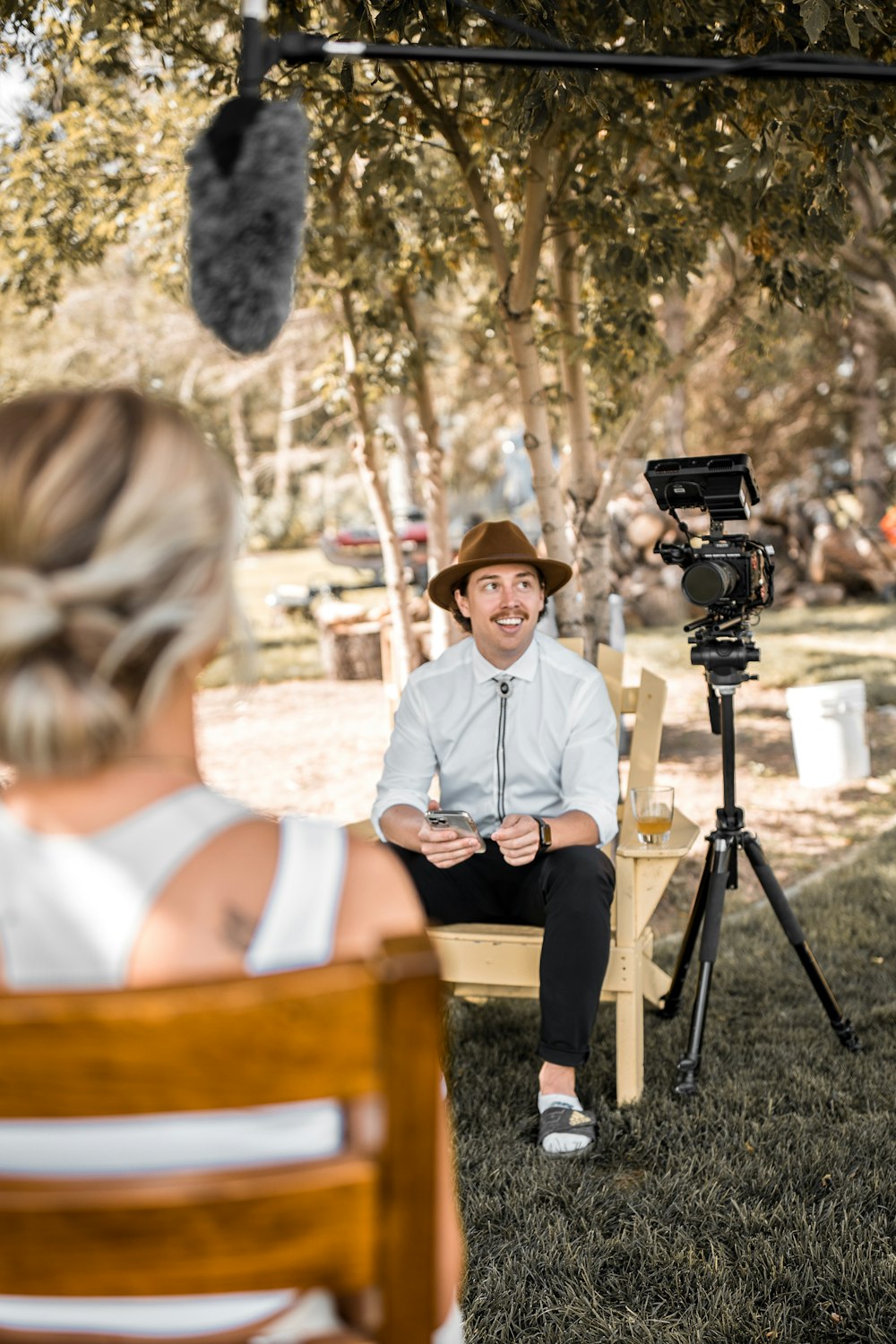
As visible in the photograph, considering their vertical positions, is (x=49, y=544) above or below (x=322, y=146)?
below

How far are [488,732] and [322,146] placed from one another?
100 inches

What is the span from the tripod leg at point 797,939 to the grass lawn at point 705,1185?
6 cm

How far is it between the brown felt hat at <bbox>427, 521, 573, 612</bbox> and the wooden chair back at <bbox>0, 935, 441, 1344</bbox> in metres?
2.48

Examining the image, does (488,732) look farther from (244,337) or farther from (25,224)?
(25,224)

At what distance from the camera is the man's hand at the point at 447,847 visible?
301 cm

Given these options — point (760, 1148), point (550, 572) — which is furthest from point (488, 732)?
point (760, 1148)

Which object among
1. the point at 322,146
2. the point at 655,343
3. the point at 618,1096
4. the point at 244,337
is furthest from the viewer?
the point at 655,343

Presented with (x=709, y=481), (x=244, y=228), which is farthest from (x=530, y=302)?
(x=244, y=228)

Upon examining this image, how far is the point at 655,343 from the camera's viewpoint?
5156mm

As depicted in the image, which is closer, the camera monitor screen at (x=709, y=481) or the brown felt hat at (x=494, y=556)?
the camera monitor screen at (x=709, y=481)

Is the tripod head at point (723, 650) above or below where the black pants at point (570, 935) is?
above

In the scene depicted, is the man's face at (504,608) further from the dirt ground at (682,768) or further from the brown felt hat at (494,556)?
the dirt ground at (682,768)

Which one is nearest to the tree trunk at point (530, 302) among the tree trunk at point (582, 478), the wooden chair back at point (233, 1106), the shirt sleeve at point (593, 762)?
the tree trunk at point (582, 478)

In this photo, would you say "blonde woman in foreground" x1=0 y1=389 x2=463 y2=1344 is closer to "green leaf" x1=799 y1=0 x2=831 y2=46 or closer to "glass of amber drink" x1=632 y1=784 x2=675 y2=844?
"green leaf" x1=799 y1=0 x2=831 y2=46
